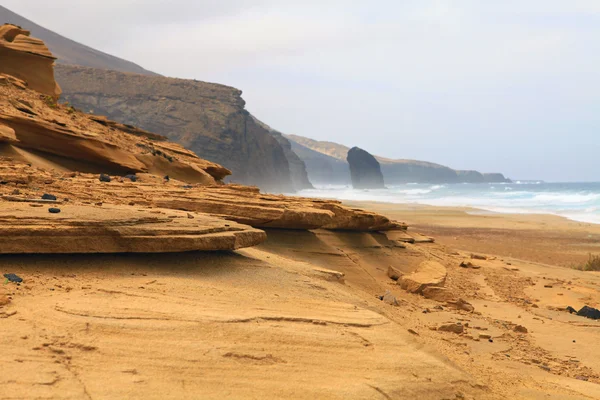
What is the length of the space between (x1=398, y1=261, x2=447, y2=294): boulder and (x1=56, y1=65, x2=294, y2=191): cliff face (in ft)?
185

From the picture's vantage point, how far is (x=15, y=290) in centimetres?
476

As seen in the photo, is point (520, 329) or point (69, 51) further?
point (69, 51)

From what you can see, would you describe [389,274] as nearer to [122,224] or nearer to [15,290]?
[122,224]

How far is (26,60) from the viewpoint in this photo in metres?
15.9

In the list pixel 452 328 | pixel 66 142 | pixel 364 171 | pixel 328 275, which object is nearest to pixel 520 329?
pixel 452 328

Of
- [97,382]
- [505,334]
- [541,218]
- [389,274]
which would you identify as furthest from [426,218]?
[97,382]

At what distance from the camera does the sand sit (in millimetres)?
3719

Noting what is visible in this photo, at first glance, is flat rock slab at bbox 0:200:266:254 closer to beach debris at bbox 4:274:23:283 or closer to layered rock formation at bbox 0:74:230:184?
beach debris at bbox 4:274:23:283

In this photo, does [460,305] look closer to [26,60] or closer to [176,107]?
[26,60]

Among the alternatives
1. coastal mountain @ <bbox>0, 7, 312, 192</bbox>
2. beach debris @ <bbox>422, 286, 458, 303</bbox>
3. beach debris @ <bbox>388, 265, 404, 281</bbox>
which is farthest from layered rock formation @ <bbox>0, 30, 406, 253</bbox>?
coastal mountain @ <bbox>0, 7, 312, 192</bbox>

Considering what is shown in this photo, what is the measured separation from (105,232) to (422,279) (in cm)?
703

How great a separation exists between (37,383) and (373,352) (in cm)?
267

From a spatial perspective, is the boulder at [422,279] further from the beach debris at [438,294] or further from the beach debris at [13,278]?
the beach debris at [13,278]

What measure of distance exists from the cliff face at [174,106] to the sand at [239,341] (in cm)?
6044
